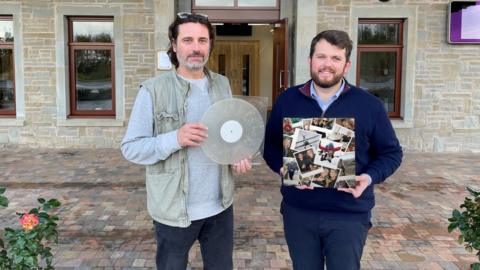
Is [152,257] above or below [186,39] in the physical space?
below

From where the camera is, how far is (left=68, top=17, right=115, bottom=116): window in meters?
9.28

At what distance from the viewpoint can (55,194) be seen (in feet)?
19.8

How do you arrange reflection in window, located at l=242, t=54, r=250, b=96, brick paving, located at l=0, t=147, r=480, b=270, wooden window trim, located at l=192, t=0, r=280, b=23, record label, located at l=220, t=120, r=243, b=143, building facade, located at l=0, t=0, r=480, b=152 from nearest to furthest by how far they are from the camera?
record label, located at l=220, t=120, r=243, b=143
brick paving, located at l=0, t=147, r=480, b=270
building facade, located at l=0, t=0, r=480, b=152
wooden window trim, located at l=192, t=0, r=280, b=23
reflection in window, located at l=242, t=54, r=250, b=96

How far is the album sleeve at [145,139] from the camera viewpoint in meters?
2.11

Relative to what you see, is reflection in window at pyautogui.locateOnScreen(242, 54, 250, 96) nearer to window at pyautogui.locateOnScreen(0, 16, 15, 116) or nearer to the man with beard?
window at pyautogui.locateOnScreen(0, 16, 15, 116)

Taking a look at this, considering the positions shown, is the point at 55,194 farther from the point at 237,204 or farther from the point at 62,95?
the point at 62,95

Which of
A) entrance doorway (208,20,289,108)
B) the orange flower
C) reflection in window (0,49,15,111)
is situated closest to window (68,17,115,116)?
reflection in window (0,49,15,111)

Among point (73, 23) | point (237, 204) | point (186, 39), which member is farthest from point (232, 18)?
point (186, 39)

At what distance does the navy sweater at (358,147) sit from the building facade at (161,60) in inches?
258

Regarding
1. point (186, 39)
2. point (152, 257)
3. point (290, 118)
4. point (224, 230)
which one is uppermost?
point (186, 39)

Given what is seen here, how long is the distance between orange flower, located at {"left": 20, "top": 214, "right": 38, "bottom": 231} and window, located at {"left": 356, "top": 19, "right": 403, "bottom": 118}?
7.69m

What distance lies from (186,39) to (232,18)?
7209 mm

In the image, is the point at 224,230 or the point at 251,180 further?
the point at 251,180

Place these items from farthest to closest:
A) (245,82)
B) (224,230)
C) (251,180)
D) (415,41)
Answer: (245,82)
(415,41)
(251,180)
(224,230)
